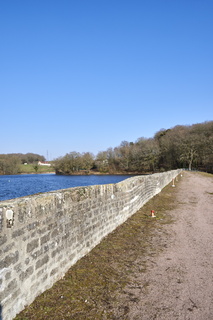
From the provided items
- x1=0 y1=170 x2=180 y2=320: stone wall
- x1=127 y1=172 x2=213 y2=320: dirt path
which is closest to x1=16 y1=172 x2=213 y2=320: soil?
x1=127 y1=172 x2=213 y2=320: dirt path

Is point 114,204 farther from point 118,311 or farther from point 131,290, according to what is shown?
point 118,311

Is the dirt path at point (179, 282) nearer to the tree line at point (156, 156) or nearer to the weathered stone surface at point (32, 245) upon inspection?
the weathered stone surface at point (32, 245)

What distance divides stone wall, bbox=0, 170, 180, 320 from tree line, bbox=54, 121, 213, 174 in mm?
46777

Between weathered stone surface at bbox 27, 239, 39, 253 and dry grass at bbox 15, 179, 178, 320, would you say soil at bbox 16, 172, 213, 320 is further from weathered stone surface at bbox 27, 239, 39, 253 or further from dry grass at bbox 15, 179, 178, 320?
weathered stone surface at bbox 27, 239, 39, 253

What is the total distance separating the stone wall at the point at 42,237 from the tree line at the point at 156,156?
4678 centimetres

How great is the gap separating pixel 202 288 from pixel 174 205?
754 cm

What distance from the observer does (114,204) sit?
21.6ft

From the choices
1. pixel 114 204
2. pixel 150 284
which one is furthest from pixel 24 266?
pixel 114 204

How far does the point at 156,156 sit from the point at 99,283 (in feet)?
198

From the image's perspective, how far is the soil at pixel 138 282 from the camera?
2.96 m

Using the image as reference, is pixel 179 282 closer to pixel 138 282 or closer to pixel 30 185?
pixel 138 282

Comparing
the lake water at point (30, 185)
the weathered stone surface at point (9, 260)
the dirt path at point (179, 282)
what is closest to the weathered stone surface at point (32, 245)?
the weathered stone surface at point (9, 260)

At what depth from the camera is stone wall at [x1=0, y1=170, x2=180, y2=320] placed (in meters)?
2.68

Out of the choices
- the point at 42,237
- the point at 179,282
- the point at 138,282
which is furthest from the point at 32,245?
the point at 179,282
